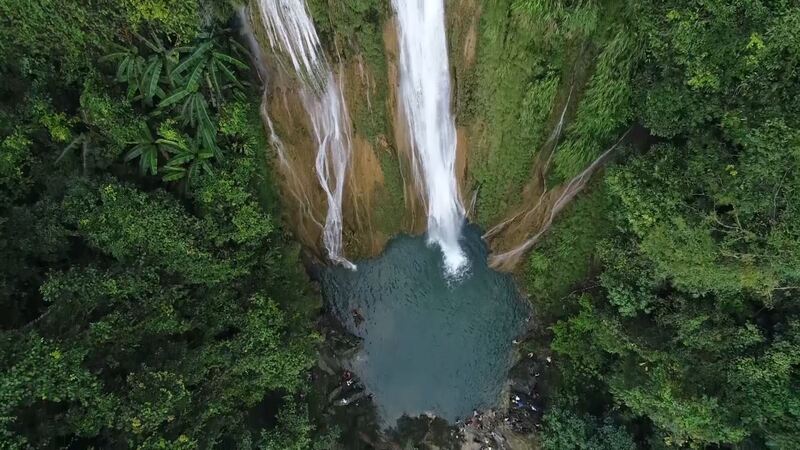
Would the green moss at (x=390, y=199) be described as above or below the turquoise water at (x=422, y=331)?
above

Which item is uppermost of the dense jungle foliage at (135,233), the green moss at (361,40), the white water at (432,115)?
the white water at (432,115)

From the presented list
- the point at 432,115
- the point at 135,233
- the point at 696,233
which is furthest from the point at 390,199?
the point at 696,233

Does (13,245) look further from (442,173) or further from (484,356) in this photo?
(484,356)

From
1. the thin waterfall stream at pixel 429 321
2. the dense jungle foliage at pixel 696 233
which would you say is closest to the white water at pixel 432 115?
the thin waterfall stream at pixel 429 321

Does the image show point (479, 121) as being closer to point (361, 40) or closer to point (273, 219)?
point (361, 40)

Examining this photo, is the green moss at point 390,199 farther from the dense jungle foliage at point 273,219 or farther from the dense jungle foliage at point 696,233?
the dense jungle foliage at point 696,233

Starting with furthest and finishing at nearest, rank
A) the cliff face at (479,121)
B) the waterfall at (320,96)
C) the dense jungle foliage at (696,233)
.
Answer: the waterfall at (320,96)
the cliff face at (479,121)
the dense jungle foliage at (696,233)

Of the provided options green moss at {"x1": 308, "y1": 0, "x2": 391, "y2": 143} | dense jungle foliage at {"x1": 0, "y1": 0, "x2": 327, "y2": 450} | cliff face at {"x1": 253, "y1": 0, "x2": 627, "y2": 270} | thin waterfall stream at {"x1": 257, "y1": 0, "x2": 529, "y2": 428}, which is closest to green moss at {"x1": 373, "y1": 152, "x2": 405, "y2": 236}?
cliff face at {"x1": 253, "y1": 0, "x2": 627, "y2": 270}
